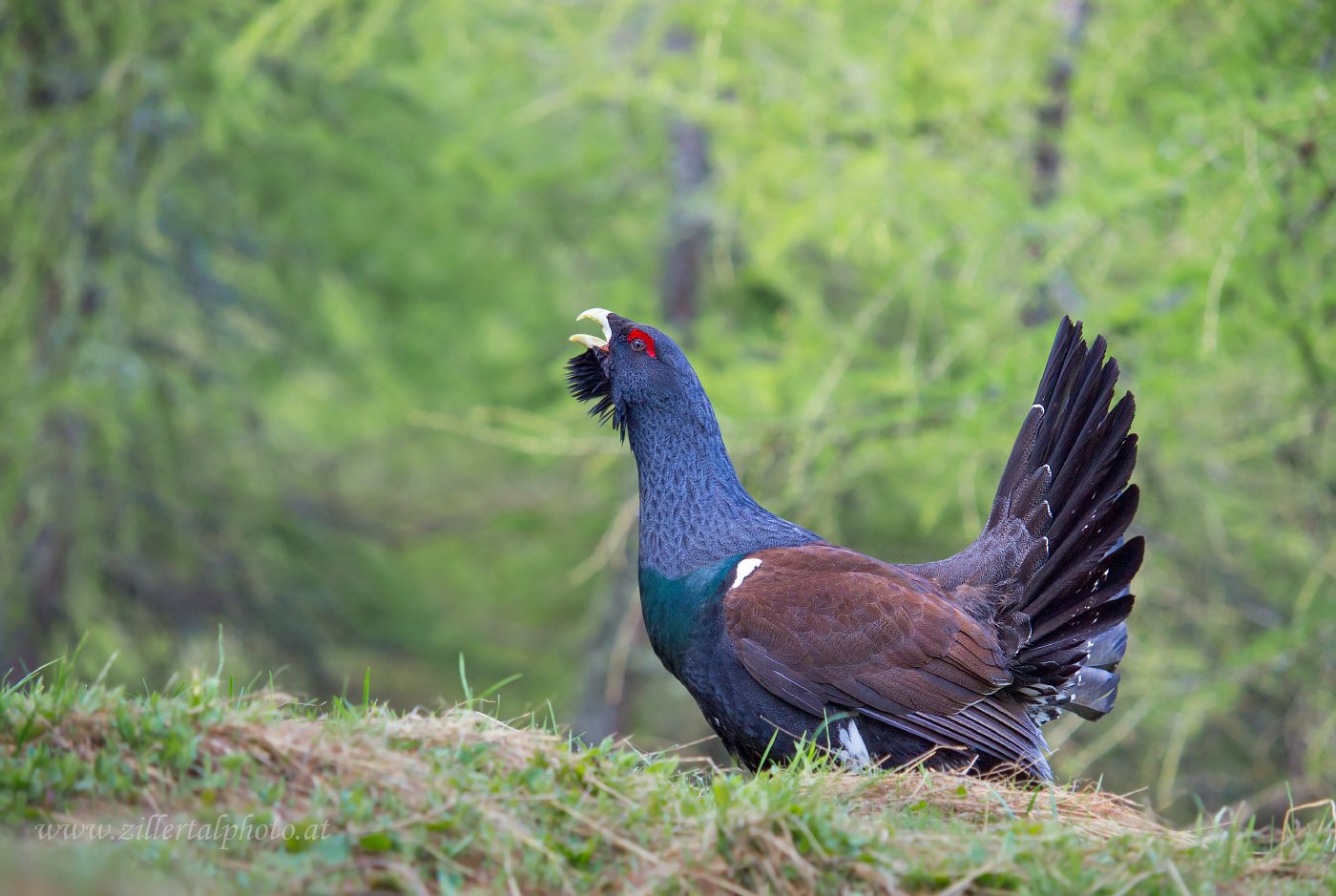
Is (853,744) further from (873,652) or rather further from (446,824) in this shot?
(446,824)

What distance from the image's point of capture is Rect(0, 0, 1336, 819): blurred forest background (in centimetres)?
572

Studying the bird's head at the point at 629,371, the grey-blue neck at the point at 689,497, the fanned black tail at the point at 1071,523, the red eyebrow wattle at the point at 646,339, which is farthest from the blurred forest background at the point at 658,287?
the red eyebrow wattle at the point at 646,339

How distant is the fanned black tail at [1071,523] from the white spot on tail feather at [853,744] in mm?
759

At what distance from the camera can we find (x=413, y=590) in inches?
489

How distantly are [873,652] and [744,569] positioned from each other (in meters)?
0.59

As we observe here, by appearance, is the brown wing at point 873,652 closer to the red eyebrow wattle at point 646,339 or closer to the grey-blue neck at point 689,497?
the grey-blue neck at point 689,497

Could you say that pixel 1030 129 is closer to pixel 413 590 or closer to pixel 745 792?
pixel 745 792

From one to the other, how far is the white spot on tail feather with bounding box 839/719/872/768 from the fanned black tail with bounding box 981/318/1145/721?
0.76 meters

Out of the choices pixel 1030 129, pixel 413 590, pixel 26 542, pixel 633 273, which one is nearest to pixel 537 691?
pixel 413 590

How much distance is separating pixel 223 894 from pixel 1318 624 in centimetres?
595

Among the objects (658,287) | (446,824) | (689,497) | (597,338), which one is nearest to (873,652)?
(689,497)

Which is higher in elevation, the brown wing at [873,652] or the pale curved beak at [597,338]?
the pale curved beak at [597,338]

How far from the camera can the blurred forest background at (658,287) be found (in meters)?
5.72

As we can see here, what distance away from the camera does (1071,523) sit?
418cm
